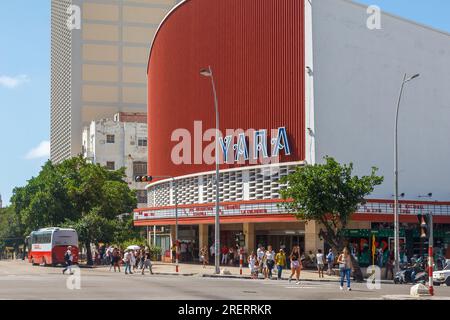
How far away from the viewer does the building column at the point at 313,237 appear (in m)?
48.0

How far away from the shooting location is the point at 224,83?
57.2m

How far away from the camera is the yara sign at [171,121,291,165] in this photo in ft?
170

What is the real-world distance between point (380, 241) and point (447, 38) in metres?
17.9

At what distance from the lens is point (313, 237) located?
157 feet

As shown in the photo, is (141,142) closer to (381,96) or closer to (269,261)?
(381,96)

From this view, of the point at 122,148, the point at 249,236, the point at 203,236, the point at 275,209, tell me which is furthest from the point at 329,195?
the point at 122,148

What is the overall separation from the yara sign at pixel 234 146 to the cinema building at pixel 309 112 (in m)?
0.10

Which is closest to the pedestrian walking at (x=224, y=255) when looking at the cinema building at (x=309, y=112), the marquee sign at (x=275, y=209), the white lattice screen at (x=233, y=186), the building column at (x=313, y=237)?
→ the cinema building at (x=309, y=112)

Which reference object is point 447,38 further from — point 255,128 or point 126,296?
point 126,296

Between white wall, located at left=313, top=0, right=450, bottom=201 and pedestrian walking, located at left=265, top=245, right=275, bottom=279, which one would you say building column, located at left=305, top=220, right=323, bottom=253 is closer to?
white wall, located at left=313, top=0, right=450, bottom=201

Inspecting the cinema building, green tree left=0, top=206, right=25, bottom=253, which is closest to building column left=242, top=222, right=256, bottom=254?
the cinema building

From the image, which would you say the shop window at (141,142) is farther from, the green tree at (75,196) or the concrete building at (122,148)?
the green tree at (75,196)

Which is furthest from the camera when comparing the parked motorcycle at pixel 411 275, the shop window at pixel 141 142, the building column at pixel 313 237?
the shop window at pixel 141 142
